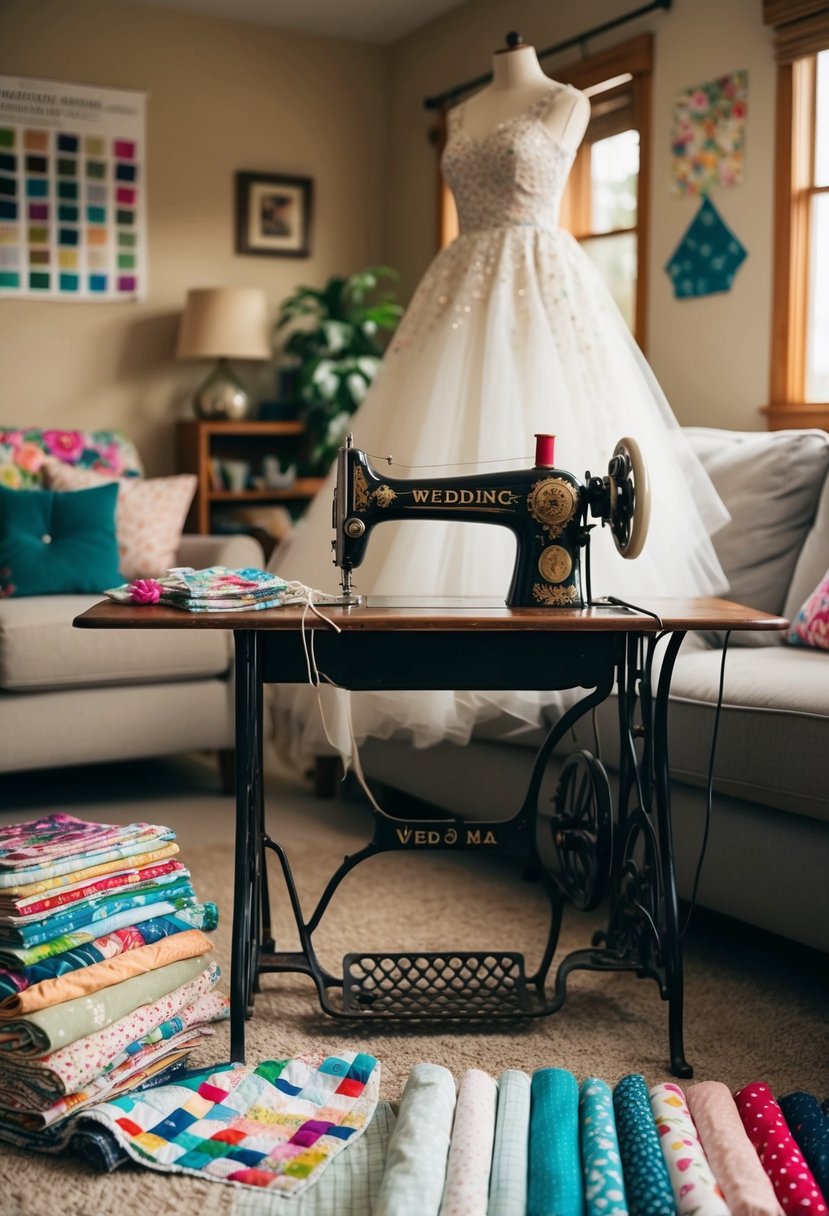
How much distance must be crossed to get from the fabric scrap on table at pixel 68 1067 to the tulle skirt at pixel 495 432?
944 mm

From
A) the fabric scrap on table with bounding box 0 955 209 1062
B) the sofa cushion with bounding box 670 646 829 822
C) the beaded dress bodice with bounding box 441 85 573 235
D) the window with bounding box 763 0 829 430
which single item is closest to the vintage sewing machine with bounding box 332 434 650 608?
the sofa cushion with bounding box 670 646 829 822

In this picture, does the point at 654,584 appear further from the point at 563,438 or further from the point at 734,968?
the point at 734,968

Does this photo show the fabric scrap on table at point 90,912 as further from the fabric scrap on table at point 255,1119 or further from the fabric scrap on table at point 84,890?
the fabric scrap on table at point 255,1119

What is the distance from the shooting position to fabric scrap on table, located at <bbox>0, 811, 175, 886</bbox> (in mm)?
1695

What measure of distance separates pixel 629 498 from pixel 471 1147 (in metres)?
0.91

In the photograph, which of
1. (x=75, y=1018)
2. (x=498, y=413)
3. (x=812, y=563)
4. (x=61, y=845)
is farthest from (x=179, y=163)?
(x=75, y=1018)

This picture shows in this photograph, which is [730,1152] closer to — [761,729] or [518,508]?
[761,729]

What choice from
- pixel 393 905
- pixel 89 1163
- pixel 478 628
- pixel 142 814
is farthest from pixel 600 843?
pixel 142 814

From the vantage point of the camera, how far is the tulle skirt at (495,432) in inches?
99.4

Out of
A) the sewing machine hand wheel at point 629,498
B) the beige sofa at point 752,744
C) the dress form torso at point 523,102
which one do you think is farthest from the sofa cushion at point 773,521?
the sewing machine hand wheel at point 629,498

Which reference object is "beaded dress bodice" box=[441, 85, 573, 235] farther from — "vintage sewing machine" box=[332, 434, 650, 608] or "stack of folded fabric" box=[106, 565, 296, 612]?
"stack of folded fabric" box=[106, 565, 296, 612]

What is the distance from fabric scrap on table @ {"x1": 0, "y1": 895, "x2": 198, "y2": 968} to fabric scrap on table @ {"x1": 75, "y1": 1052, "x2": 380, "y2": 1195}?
0.21 m

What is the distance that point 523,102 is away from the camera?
2.88m

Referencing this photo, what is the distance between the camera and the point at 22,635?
3066mm
